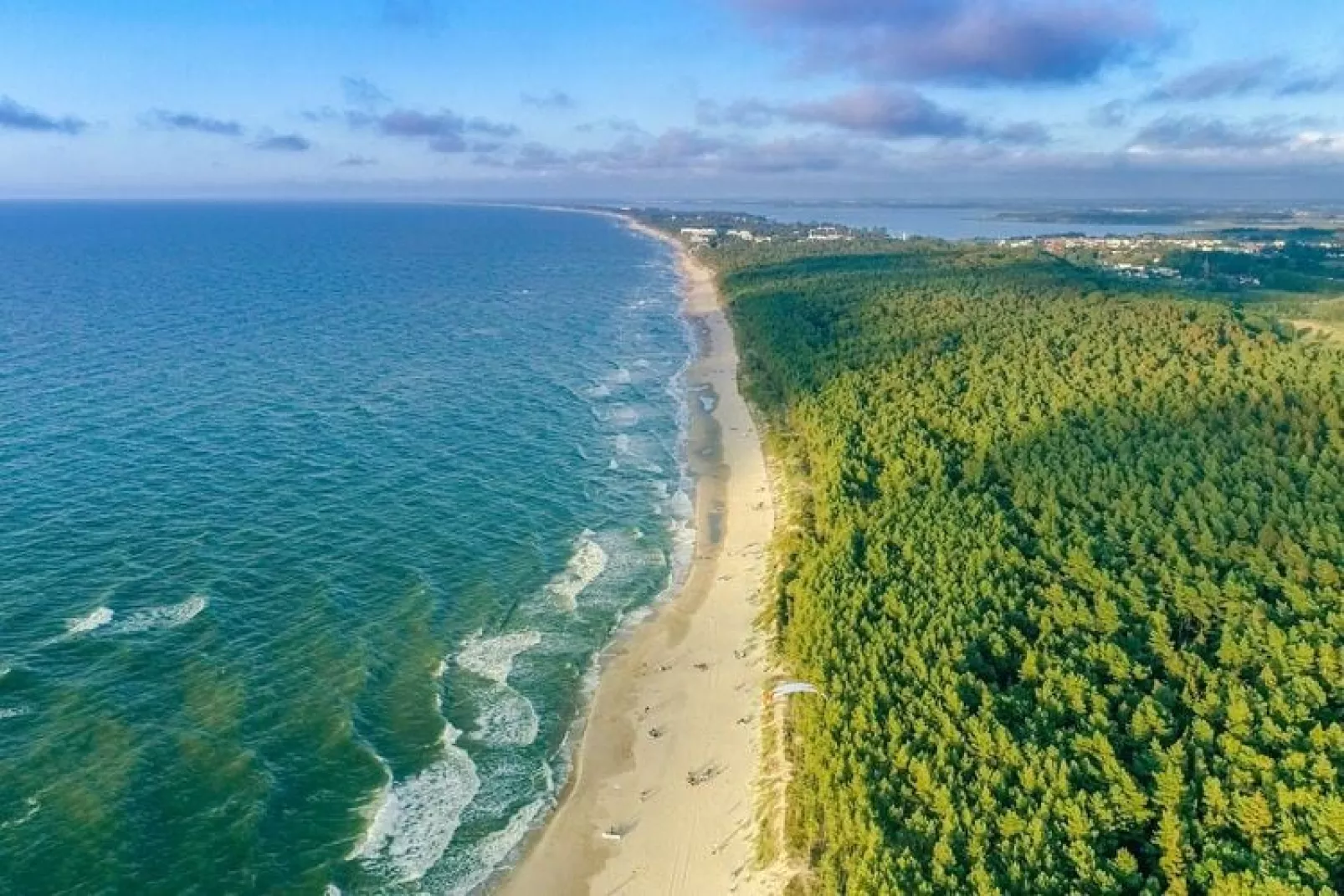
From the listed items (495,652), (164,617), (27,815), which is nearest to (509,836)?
(495,652)

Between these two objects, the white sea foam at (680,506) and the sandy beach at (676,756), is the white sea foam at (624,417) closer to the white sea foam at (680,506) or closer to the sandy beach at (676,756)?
the white sea foam at (680,506)

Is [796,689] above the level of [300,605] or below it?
above

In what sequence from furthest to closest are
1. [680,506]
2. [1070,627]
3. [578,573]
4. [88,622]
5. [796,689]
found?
1. [680,506]
2. [578,573]
3. [88,622]
4. [1070,627]
5. [796,689]

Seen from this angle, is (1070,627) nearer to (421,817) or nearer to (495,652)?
(495,652)

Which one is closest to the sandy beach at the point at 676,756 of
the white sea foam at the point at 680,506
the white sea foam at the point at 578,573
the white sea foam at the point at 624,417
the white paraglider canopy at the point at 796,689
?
the white paraglider canopy at the point at 796,689

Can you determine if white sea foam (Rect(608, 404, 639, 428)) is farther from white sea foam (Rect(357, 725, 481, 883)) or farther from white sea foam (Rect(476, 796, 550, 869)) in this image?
white sea foam (Rect(476, 796, 550, 869))

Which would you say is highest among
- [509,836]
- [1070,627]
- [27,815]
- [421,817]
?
[1070,627]

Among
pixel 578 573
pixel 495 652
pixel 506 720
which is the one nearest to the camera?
pixel 506 720
